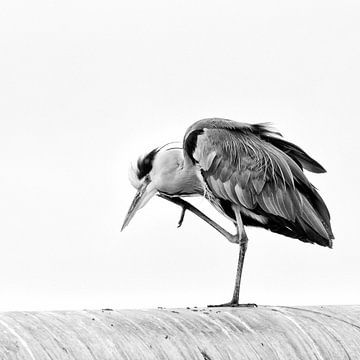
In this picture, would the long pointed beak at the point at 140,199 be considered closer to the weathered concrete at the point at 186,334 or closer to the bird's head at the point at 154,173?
the bird's head at the point at 154,173

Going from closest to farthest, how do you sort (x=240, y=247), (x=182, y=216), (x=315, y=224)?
(x=315, y=224) → (x=240, y=247) → (x=182, y=216)

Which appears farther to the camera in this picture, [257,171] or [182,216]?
[182,216]

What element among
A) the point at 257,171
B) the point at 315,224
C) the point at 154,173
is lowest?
the point at 315,224

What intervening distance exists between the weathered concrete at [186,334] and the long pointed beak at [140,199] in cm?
357

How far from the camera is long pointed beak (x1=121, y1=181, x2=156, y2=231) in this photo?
13312 mm

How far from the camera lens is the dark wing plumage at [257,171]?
12.4 meters

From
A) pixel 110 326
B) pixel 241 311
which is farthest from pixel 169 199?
pixel 110 326

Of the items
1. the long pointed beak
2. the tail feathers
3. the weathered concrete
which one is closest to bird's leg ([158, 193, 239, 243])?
the long pointed beak

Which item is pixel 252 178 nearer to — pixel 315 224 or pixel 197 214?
pixel 197 214

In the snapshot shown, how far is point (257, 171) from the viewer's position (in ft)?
41.3

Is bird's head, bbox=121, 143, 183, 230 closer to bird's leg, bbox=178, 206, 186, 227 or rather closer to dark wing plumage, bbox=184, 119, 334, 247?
bird's leg, bbox=178, 206, 186, 227

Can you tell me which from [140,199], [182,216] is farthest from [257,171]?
[140,199]

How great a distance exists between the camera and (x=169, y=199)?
13414mm

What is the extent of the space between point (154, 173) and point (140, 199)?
359mm
